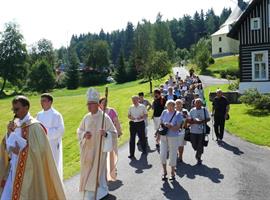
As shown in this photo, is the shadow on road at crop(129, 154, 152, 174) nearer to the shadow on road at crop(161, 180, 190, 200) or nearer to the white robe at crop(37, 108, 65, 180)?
the shadow on road at crop(161, 180, 190, 200)

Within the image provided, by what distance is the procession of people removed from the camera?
309 inches

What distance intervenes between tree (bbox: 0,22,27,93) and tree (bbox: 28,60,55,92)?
3.54m

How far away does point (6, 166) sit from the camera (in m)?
8.07

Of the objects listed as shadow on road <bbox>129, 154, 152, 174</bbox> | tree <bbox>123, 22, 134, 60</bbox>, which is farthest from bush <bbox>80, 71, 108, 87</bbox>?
shadow on road <bbox>129, 154, 152, 174</bbox>

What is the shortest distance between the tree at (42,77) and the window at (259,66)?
226 feet

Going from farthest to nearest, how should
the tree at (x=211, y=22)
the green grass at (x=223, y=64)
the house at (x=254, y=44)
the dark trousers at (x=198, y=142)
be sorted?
1. the tree at (x=211, y=22)
2. the green grass at (x=223, y=64)
3. the house at (x=254, y=44)
4. the dark trousers at (x=198, y=142)

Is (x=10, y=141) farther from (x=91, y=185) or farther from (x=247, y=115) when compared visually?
(x=247, y=115)

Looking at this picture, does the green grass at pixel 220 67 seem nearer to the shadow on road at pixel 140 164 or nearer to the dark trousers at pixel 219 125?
the dark trousers at pixel 219 125

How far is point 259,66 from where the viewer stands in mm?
34938

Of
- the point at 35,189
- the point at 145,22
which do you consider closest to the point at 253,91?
the point at 35,189

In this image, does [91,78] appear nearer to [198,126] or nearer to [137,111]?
[137,111]

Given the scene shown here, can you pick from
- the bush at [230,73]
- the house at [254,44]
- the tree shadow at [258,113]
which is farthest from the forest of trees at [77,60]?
the tree shadow at [258,113]

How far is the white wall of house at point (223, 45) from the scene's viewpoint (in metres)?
100

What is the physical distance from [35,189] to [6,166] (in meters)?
0.61
